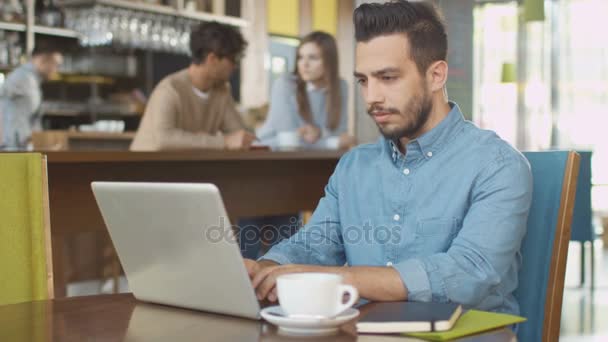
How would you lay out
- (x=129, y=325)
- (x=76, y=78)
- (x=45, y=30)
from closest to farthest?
(x=129, y=325), (x=45, y=30), (x=76, y=78)

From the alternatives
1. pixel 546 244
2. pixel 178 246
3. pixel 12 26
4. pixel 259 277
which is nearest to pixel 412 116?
pixel 546 244

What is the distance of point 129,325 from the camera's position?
119 cm

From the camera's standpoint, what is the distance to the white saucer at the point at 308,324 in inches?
42.3

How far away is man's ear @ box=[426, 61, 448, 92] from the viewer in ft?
5.72

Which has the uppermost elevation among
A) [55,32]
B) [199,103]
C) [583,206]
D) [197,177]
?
[55,32]

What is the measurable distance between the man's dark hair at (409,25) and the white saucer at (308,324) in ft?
2.44

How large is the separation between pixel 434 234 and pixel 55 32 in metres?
5.71

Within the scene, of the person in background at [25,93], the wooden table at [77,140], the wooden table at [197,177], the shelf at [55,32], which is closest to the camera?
the wooden table at [197,177]

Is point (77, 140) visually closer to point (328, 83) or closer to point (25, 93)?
point (25, 93)

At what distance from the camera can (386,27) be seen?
1.71 m

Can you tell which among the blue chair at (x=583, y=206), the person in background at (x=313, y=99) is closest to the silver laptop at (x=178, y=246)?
the person in background at (x=313, y=99)

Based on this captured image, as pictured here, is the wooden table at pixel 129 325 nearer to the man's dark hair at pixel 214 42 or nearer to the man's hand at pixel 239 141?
the man's hand at pixel 239 141

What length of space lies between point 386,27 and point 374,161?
0.28m

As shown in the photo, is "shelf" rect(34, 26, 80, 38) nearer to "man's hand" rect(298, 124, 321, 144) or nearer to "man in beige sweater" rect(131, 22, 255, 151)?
"man in beige sweater" rect(131, 22, 255, 151)
